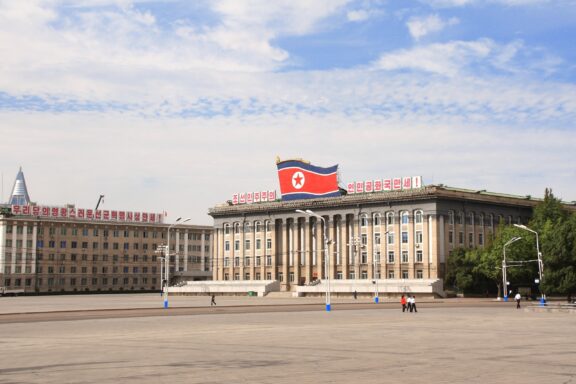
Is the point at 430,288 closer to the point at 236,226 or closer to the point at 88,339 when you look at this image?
the point at 236,226

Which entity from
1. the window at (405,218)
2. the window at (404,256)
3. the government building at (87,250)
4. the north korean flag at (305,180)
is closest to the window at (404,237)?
the window at (404,256)

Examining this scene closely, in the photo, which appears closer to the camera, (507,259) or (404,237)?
(507,259)

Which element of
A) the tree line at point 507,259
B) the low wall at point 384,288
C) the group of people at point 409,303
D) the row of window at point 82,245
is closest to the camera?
the group of people at point 409,303

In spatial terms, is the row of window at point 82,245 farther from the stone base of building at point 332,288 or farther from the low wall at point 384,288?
the low wall at point 384,288

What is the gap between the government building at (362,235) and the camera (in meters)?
113

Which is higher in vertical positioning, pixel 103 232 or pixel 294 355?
pixel 103 232

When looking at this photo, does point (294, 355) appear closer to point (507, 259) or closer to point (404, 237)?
point (507, 259)

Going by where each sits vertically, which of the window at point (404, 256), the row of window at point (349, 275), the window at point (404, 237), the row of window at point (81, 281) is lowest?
the row of window at point (81, 281)

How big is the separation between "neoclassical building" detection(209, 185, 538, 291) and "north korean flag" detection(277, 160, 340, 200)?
5.19ft

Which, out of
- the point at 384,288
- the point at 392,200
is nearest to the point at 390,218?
the point at 392,200

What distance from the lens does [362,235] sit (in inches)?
4879

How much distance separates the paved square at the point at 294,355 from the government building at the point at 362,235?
7059cm

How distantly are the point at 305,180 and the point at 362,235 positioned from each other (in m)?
15.8

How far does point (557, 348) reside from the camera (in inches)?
952
